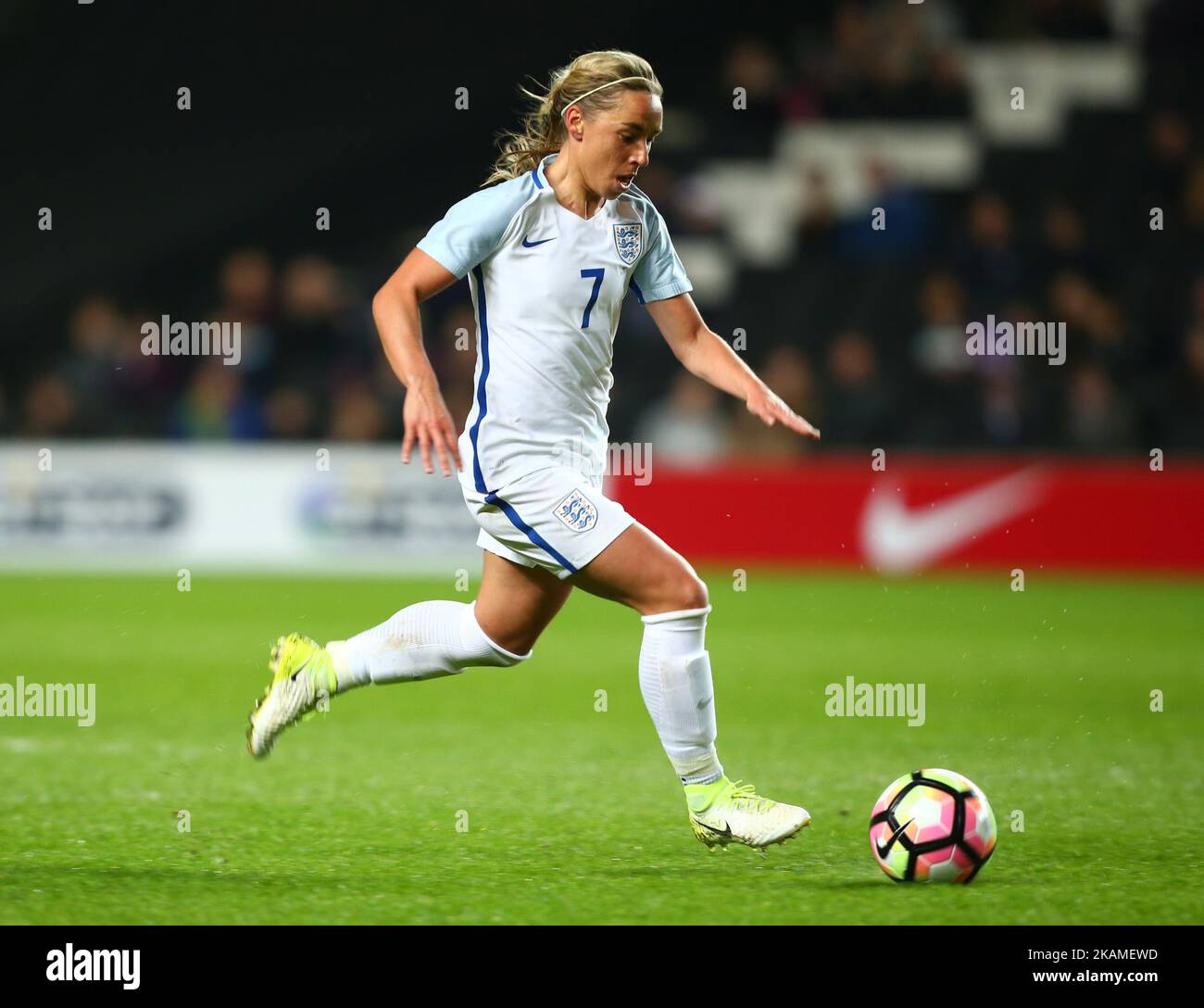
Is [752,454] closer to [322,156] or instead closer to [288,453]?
[288,453]

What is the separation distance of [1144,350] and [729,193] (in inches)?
182

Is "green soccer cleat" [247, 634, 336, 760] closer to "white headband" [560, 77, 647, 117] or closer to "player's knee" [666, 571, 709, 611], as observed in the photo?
"player's knee" [666, 571, 709, 611]

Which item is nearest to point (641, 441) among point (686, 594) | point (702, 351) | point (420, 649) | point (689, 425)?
point (689, 425)

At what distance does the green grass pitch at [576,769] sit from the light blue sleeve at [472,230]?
1515mm

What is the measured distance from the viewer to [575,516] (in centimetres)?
449

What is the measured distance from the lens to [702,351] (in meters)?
4.95

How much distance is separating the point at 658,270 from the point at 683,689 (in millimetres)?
1159

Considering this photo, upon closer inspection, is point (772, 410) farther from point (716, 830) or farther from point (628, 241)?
point (716, 830)

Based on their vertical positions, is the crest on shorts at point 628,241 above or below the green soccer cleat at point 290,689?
above

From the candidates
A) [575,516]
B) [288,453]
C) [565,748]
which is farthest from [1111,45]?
[575,516]

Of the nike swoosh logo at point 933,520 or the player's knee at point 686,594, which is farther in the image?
the nike swoosh logo at point 933,520

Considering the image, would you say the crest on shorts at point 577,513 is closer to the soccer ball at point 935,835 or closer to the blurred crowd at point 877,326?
the soccer ball at point 935,835

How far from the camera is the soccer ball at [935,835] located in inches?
171

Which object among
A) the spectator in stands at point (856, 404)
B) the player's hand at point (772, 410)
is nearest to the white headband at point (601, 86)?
the player's hand at point (772, 410)
